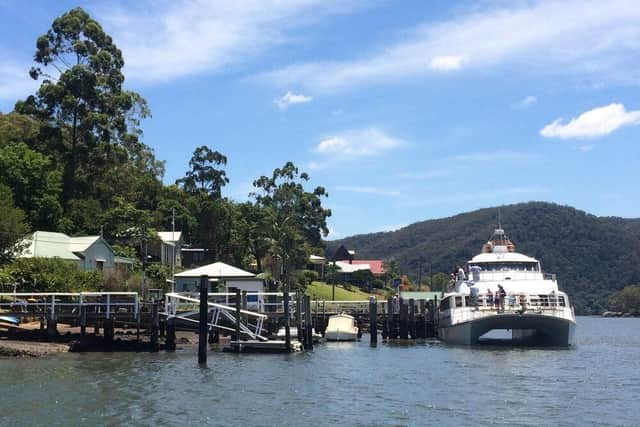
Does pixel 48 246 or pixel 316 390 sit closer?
pixel 316 390

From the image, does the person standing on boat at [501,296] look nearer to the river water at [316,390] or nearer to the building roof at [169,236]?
the river water at [316,390]

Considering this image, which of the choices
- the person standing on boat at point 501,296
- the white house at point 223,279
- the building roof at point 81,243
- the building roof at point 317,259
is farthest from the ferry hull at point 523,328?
the building roof at point 317,259

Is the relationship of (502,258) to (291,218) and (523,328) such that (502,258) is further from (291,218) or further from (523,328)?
(291,218)

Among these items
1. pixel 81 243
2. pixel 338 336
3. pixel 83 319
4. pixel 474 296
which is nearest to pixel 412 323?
pixel 338 336

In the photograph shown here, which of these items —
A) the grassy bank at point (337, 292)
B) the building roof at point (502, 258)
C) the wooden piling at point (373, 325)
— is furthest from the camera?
the grassy bank at point (337, 292)

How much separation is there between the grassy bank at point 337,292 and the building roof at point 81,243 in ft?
128

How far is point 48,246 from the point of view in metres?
55.8

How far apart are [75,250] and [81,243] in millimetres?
1805

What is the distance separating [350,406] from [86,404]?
7523mm

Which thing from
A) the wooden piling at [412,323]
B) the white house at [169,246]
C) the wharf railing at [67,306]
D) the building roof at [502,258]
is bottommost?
the wooden piling at [412,323]

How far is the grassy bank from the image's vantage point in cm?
9875

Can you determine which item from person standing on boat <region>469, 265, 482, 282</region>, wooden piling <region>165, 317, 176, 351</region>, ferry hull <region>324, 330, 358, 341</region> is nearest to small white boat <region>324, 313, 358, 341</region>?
ferry hull <region>324, 330, 358, 341</region>

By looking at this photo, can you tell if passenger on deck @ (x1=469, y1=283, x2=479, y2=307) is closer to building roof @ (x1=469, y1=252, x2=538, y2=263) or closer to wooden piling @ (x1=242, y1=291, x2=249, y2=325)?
building roof @ (x1=469, y1=252, x2=538, y2=263)

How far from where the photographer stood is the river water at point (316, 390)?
854 inches
